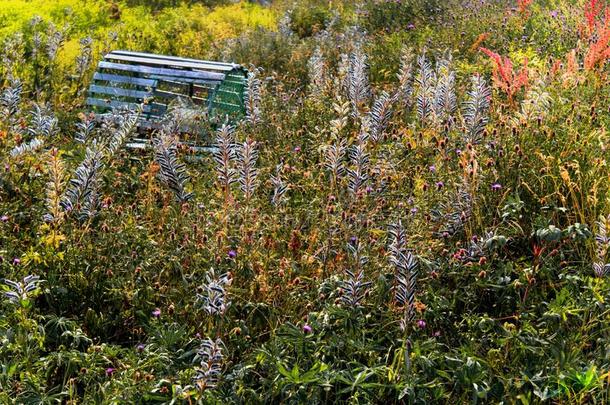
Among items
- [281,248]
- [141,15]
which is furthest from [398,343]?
[141,15]

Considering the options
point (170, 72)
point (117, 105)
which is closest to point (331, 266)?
point (170, 72)

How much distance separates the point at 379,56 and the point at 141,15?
5.58 m

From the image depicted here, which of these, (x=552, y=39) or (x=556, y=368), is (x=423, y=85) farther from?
(x=552, y=39)

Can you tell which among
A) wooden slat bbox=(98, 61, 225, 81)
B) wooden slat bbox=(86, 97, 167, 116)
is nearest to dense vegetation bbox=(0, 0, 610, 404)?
wooden slat bbox=(98, 61, 225, 81)

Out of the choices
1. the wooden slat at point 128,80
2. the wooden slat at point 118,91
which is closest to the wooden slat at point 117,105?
the wooden slat at point 118,91

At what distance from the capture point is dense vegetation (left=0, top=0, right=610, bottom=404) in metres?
2.69

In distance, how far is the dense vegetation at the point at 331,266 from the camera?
269 cm

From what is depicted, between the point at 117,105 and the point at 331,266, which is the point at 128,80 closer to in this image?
the point at 117,105

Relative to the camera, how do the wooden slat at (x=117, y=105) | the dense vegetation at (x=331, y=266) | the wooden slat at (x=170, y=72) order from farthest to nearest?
the wooden slat at (x=117, y=105) → the wooden slat at (x=170, y=72) → the dense vegetation at (x=331, y=266)

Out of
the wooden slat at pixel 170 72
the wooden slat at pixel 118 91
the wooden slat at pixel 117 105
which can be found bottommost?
the wooden slat at pixel 117 105

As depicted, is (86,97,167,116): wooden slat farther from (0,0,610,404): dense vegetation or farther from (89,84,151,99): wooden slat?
(0,0,610,404): dense vegetation

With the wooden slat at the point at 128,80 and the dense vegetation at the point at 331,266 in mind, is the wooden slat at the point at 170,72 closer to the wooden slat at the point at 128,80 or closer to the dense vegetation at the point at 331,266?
the wooden slat at the point at 128,80

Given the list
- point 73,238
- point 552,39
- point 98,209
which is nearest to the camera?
point 73,238

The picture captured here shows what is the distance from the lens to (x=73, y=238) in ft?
10.8
